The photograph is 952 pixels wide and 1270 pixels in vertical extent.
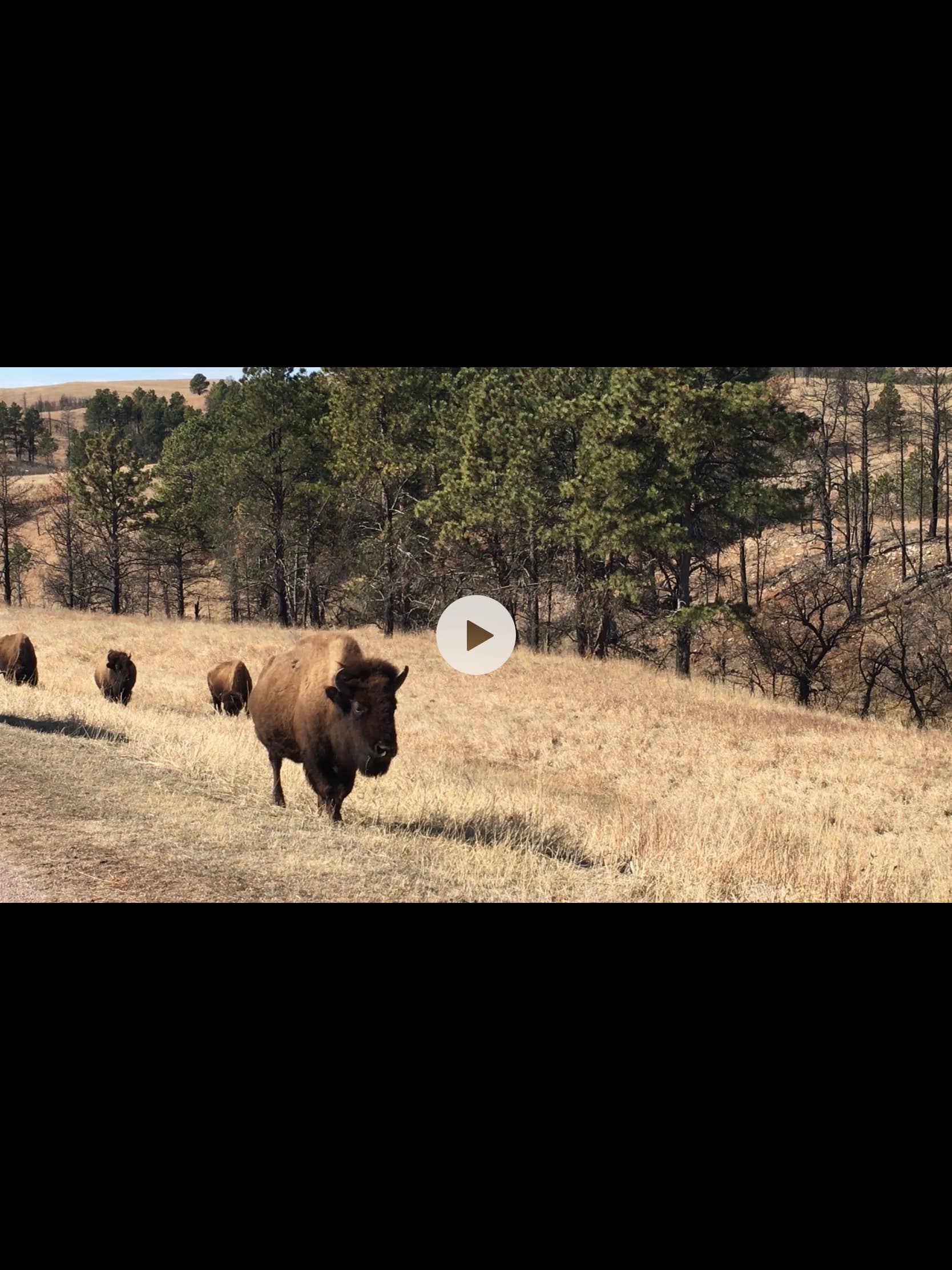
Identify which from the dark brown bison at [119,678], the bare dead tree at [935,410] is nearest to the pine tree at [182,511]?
the dark brown bison at [119,678]

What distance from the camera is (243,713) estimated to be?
63.0 ft

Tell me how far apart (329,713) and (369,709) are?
92 cm

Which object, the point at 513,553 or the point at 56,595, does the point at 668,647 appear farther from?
the point at 56,595

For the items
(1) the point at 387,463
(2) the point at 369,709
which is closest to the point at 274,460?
(1) the point at 387,463

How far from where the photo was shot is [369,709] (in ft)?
28.3

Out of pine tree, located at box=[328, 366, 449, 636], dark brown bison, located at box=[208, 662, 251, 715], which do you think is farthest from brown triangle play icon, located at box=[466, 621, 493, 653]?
pine tree, located at box=[328, 366, 449, 636]

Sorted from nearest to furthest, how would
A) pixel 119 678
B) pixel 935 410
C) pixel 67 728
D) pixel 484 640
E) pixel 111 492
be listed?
pixel 484 640
pixel 67 728
pixel 119 678
pixel 935 410
pixel 111 492

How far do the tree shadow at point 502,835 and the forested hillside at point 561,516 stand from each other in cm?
1541

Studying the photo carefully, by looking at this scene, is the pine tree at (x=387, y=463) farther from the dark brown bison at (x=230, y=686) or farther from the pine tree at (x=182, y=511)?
the dark brown bison at (x=230, y=686)

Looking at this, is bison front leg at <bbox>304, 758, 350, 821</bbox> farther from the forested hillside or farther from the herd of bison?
the forested hillside

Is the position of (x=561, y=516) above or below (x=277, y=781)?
above

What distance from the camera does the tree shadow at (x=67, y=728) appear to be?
488 inches

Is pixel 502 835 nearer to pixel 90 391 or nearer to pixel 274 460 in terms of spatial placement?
pixel 274 460

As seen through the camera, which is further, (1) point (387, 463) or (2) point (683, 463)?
(1) point (387, 463)
